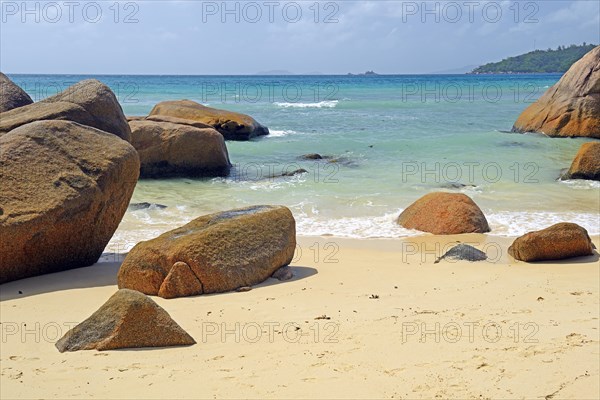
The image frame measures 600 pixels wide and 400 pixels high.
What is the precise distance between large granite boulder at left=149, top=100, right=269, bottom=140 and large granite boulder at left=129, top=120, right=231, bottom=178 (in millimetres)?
3649

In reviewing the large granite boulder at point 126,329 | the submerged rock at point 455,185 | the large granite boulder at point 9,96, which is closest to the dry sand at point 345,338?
the large granite boulder at point 126,329

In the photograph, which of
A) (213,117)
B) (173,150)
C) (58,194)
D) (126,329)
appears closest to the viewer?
(126,329)

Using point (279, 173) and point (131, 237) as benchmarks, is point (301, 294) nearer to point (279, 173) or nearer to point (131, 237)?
point (131, 237)

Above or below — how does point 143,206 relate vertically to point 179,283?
below

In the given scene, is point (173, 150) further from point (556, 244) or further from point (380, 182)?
point (556, 244)

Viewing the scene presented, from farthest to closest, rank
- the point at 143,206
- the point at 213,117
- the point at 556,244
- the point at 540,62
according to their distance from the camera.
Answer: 1. the point at 540,62
2. the point at 213,117
3. the point at 143,206
4. the point at 556,244

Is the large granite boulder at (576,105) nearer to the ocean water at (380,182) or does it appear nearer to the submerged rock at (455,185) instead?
the ocean water at (380,182)

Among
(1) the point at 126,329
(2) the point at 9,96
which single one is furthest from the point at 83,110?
(1) the point at 126,329

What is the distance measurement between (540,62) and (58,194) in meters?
148

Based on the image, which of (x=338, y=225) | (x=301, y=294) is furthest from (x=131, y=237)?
(x=301, y=294)

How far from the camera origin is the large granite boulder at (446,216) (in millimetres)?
9945

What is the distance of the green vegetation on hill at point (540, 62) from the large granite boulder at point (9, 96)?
5187 inches

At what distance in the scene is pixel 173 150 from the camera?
15.2 meters

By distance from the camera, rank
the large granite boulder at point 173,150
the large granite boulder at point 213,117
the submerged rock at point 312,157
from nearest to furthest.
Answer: the large granite boulder at point 173,150, the submerged rock at point 312,157, the large granite boulder at point 213,117
